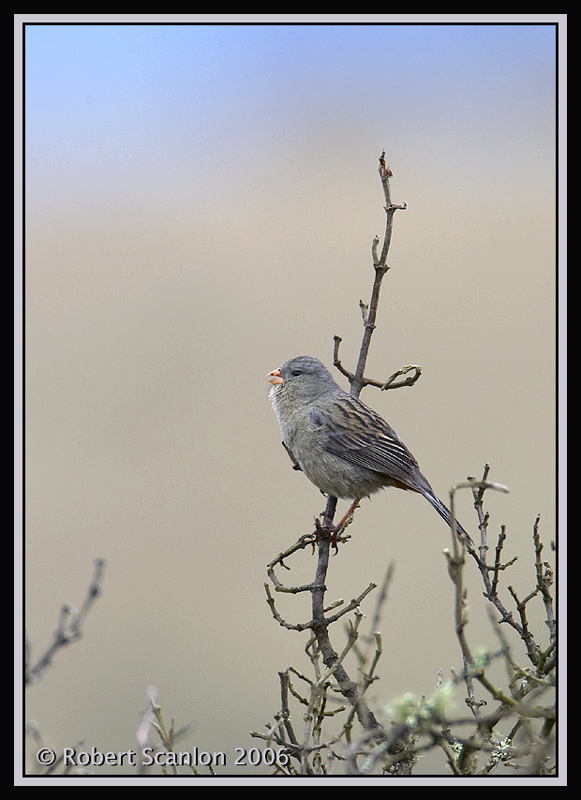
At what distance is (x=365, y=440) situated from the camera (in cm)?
391

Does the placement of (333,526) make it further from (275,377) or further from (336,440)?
(275,377)

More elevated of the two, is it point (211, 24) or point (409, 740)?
point (211, 24)

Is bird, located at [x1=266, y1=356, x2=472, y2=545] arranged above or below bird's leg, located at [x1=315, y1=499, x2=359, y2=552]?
above

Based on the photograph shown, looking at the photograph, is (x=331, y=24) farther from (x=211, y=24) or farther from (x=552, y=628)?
(x=552, y=628)

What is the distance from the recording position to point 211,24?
2.44m

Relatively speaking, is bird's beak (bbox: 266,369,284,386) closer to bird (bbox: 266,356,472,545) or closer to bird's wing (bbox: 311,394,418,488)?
bird (bbox: 266,356,472,545)

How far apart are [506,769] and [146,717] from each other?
1.06 meters

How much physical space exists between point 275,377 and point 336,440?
0.58m

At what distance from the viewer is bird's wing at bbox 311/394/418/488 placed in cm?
383

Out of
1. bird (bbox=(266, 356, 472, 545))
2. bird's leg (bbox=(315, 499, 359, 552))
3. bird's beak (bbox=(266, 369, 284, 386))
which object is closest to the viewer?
bird's leg (bbox=(315, 499, 359, 552))

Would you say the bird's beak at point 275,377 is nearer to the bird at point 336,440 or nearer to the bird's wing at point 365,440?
the bird at point 336,440

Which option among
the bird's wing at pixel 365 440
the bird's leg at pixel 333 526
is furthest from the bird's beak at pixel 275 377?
the bird's leg at pixel 333 526

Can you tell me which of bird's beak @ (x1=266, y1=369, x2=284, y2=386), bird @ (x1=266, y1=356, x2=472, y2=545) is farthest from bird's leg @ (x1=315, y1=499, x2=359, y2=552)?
bird's beak @ (x1=266, y1=369, x2=284, y2=386)
